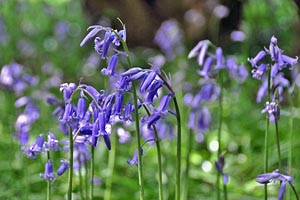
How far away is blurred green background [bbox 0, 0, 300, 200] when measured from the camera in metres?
4.26

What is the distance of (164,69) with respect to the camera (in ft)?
26.8

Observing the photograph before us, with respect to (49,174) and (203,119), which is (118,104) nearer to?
(49,174)

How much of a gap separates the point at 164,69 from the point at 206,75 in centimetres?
495

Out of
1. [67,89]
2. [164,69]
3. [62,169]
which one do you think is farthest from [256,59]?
[164,69]

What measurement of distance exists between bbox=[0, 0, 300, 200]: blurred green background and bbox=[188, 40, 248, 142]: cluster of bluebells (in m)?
0.39

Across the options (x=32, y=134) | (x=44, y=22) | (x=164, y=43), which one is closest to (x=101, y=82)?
(x=164, y=43)

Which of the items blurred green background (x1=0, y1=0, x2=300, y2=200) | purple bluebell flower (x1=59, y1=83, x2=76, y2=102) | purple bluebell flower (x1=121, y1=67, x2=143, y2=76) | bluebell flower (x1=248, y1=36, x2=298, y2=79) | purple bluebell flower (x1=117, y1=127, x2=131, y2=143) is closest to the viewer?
purple bluebell flower (x1=121, y1=67, x2=143, y2=76)

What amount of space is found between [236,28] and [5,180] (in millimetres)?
5524

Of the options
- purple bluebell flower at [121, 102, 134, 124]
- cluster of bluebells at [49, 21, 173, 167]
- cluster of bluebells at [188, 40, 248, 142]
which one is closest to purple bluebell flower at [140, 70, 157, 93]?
cluster of bluebells at [49, 21, 173, 167]

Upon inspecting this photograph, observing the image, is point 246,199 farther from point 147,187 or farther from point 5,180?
point 5,180

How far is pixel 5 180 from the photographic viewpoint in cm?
423

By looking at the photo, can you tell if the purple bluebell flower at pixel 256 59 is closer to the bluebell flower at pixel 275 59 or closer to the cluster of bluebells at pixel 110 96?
the bluebell flower at pixel 275 59

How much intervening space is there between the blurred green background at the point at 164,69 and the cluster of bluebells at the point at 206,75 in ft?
1.27

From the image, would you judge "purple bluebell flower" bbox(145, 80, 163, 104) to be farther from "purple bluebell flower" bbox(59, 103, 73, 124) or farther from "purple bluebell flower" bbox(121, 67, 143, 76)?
"purple bluebell flower" bbox(59, 103, 73, 124)
